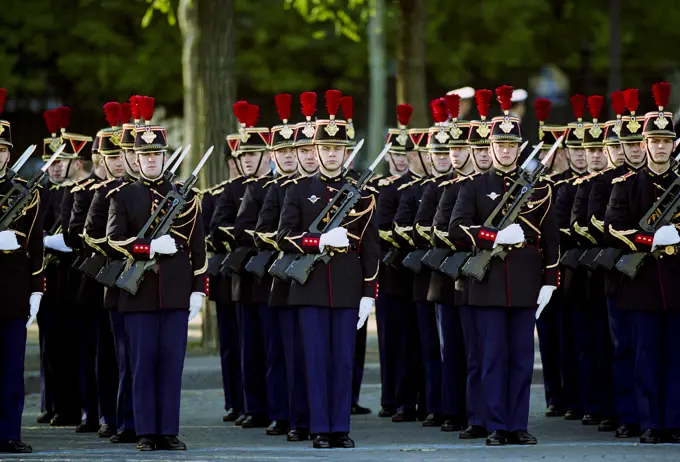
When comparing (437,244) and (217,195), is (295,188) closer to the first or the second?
(437,244)

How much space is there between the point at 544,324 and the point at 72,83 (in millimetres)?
18974

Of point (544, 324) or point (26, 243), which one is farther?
point (544, 324)

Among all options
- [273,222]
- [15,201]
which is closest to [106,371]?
[273,222]

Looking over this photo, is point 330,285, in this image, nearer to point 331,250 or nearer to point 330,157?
point 331,250

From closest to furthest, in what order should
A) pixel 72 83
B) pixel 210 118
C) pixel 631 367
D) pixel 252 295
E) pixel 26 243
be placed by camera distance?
pixel 26 243
pixel 631 367
pixel 252 295
pixel 210 118
pixel 72 83

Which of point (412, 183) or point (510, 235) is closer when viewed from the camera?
point (510, 235)

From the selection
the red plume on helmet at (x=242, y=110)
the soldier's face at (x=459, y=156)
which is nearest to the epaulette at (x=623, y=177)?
the soldier's face at (x=459, y=156)

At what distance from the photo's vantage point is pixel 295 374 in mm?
14133

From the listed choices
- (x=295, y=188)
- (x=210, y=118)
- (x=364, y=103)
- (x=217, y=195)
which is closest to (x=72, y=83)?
(x=364, y=103)

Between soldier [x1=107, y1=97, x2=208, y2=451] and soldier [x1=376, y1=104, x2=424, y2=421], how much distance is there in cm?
292

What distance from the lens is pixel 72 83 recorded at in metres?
33.6

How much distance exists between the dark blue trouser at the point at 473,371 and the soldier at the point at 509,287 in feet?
0.80

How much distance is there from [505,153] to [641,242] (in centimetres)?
115

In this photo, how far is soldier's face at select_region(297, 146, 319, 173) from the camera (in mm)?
13781
